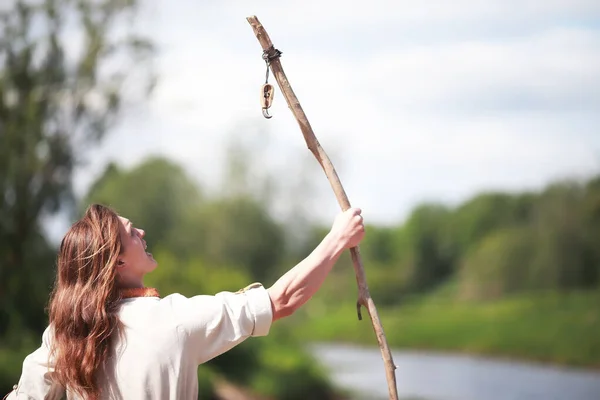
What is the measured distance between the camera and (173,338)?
1.55 metres

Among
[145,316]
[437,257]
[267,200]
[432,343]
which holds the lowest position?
[145,316]

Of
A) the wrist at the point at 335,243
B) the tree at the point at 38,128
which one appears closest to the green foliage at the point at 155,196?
the tree at the point at 38,128

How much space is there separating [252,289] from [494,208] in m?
8.19

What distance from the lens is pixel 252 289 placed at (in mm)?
1626

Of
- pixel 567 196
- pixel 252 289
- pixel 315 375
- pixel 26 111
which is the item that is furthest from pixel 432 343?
pixel 252 289

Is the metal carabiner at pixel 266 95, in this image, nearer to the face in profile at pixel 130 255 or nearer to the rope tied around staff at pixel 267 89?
the rope tied around staff at pixel 267 89

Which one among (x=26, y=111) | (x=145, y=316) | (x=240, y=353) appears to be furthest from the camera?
(x=240, y=353)

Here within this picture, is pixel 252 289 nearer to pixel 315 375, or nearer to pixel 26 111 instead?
pixel 26 111

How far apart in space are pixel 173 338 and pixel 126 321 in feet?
0.38

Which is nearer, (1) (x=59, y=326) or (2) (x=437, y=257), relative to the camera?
(1) (x=59, y=326)

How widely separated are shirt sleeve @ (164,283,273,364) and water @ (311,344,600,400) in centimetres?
775

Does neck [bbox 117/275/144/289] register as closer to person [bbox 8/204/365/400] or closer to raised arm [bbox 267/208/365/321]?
person [bbox 8/204/365/400]

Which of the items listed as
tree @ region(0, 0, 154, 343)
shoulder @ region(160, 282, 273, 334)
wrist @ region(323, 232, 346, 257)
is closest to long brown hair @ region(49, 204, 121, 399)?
shoulder @ region(160, 282, 273, 334)

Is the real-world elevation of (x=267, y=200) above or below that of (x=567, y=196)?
above
